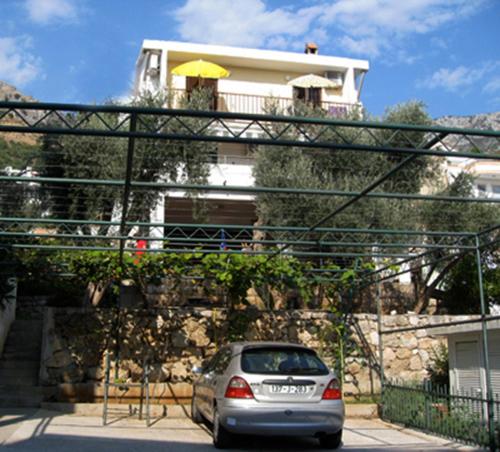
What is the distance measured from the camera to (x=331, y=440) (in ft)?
28.2

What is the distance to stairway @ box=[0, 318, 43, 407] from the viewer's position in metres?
12.3

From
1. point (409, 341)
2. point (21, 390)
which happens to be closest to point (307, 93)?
point (409, 341)

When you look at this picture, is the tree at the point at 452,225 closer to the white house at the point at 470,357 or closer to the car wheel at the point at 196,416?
the white house at the point at 470,357

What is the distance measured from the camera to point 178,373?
13867 millimetres

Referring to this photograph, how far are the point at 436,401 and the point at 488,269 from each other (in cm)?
873

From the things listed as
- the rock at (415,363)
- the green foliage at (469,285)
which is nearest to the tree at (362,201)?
the green foliage at (469,285)

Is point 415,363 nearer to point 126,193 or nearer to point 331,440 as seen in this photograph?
point 331,440

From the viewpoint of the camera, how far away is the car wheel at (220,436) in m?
8.27

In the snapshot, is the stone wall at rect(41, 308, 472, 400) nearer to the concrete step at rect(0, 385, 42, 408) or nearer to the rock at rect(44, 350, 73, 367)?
the rock at rect(44, 350, 73, 367)

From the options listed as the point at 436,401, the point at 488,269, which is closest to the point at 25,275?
the point at 436,401

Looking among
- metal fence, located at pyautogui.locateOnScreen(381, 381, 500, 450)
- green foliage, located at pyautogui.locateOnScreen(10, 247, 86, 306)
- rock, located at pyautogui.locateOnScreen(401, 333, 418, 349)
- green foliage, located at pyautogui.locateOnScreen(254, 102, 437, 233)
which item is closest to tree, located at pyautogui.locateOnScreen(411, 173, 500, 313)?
green foliage, located at pyautogui.locateOnScreen(254, 102, 437, 233)

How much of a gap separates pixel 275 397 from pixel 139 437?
2599 millimetres

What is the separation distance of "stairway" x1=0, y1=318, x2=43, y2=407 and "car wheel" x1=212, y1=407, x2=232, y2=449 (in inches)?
206

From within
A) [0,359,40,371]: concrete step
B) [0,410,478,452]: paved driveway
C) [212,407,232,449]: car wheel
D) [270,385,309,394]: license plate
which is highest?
[0,359,40,371]: concrete step
